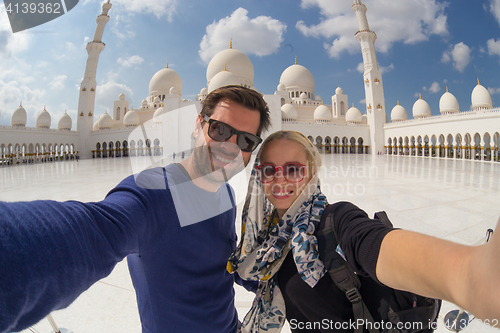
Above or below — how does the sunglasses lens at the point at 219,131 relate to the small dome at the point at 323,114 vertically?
below

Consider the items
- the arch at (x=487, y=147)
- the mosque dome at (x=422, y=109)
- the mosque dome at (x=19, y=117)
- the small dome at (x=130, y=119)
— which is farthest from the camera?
the small dome at (x=130, y=119)

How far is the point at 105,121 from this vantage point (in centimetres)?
2070

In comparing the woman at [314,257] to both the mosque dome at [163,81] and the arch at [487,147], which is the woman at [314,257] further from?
the mosque dome at [163,81]

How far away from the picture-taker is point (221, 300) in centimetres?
73

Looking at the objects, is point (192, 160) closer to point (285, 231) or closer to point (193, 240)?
point (193, 240)

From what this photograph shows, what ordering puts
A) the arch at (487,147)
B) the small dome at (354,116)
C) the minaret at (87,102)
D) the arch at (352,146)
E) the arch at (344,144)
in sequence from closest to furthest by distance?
the arch at (487,147)
the arch at (344,144)
the arch at (352,146)
the small dome at (354,116)
the minaret at (87,102)

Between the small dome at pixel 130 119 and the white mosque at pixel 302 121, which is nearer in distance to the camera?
the white mosque at pixel 302 121

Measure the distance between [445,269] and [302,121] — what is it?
18860mm

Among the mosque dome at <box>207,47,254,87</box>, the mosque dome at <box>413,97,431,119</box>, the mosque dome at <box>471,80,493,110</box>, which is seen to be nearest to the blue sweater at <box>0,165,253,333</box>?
the mosque dome at <box>207,47,254,87</box>

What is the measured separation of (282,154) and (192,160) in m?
0.29

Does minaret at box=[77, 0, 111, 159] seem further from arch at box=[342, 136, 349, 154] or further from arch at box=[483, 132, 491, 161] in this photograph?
arch at box=[483, 132, 491, 161]

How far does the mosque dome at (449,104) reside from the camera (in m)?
14.7

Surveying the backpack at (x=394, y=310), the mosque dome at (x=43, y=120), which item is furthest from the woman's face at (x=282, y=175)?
the mosque dome at (x=43, y=120)

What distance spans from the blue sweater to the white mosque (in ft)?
40.4
